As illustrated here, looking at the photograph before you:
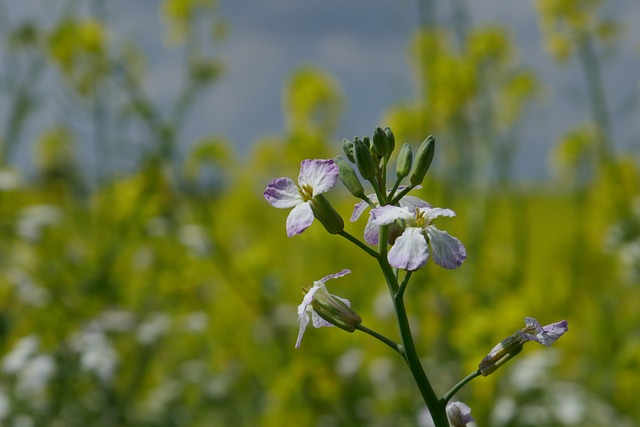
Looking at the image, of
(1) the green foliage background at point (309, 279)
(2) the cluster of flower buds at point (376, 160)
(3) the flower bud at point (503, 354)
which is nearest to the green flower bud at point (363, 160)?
(2) the cluster of flower buds at point (376, 160)

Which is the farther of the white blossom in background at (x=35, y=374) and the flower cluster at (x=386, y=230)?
the white blossom in background at (x=35, y=374)

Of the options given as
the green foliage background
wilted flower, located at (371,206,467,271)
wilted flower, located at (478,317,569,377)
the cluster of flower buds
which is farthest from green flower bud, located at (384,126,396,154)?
the green foliage background

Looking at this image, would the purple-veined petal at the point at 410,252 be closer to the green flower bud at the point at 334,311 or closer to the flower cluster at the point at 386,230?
the flower cluster at the point at 386,230

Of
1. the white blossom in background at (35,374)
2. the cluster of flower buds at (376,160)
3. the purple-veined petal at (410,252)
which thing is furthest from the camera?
the white blossom in background at (35,374)

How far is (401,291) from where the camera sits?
0.79m

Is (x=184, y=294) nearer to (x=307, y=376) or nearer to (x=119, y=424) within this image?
(x=119, y=424)

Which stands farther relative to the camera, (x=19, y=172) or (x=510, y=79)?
(x=510, y=79)

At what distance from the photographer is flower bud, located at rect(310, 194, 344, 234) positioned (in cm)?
87

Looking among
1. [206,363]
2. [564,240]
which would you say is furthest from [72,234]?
[564,240]

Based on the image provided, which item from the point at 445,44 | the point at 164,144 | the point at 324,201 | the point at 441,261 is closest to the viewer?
the point at 441,261

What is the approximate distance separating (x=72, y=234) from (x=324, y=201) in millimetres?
4841

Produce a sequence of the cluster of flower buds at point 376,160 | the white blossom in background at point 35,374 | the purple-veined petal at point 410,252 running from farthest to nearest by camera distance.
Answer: the white blossom in background at point 35,374, the cluster of flower buds at point 376,160, the purple-veined petal at point 410,252

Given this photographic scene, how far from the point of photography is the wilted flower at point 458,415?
846 millimetres

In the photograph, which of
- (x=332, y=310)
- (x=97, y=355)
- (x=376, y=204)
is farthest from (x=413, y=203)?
(x=97, y=355)
